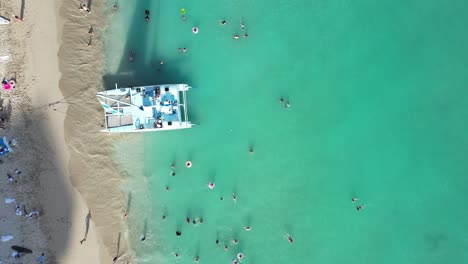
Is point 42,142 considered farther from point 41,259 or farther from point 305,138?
point 305,138

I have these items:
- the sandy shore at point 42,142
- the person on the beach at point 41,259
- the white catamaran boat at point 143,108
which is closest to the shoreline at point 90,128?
the sandy shore at point 42,142

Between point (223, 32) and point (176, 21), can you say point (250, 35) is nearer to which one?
point (223, 32)

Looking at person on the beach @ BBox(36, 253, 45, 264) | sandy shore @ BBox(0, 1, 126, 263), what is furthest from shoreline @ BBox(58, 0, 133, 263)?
person on the beach @ BBox(36, 253, 45, 264)

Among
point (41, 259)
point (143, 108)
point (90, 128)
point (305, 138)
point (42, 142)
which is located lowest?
point (41, 259)

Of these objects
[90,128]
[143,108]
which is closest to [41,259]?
[90,128]

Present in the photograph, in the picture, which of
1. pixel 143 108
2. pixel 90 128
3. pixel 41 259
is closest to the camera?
pixel 143 108

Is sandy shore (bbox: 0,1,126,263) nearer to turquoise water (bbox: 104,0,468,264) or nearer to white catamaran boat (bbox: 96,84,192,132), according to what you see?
white catamaran boat (bbox: 96,84,192,132)

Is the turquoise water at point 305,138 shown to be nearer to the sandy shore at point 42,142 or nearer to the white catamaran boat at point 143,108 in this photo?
the white catamaran boat at point 143,108
